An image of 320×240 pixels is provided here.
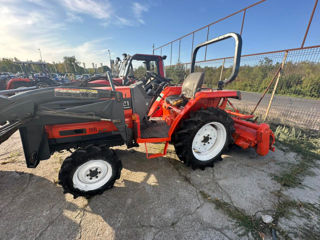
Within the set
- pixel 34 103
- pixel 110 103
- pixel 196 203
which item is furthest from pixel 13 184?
pixel 196 203

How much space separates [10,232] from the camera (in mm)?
1417

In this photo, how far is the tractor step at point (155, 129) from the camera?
7.47 feet

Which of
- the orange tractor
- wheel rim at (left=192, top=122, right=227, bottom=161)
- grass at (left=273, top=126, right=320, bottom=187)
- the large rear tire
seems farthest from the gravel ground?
the large rear tire

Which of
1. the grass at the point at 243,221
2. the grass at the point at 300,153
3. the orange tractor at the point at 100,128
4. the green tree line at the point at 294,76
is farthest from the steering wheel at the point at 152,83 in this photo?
the green tree line at the point at 294,76

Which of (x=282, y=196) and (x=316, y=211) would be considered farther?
(x=282, y=196)

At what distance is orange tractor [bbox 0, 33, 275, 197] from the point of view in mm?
1562

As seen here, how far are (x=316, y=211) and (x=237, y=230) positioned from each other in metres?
1.04

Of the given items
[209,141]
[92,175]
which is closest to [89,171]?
[92,175]

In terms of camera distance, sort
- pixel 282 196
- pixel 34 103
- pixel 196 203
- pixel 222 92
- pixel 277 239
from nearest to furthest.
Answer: pixel 277 239 → pixel 34 103 → pixel 196 203 → pixel 282 196 → pixel 222 92

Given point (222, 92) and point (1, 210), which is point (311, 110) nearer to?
point (222, 92)

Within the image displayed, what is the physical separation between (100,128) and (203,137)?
5.24ft

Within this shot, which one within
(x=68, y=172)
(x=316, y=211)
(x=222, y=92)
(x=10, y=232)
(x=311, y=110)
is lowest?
(x=10, y=232)

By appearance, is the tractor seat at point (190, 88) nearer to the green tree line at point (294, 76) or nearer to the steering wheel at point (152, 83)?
the steering wheel at point (152, 83)

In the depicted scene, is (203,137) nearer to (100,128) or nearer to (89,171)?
(100,128)
